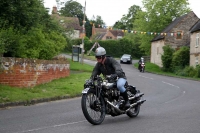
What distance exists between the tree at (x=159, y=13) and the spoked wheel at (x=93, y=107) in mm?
56961

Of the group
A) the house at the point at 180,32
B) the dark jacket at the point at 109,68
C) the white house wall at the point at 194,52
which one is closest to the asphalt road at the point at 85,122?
the dark jacket at the point at 109,68

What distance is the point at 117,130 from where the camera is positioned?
789 centimetres

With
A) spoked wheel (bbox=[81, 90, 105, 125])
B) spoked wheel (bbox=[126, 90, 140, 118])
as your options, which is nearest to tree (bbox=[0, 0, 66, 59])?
spoked wheel (bbox=[126, 90, 140, 118])

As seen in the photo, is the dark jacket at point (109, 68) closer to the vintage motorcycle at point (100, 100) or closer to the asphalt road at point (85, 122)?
the vintage motorcycle at point (100, 100)

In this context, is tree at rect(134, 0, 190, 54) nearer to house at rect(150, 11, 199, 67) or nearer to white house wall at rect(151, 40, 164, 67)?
white house wall at rect(151, 40, 164, 67)

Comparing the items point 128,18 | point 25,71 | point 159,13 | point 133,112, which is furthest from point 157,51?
point 128,18

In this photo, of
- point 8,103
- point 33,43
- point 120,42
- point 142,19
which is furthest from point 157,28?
point 8,103

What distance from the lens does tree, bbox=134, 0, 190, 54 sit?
211 feet

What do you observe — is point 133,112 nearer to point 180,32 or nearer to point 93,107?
point 93,107

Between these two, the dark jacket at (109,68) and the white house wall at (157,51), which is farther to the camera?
the white house wall at (157,51)

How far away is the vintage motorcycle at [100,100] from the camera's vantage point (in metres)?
8.52

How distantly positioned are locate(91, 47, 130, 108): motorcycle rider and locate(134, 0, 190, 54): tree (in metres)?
56.2

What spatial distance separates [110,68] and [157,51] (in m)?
53.8

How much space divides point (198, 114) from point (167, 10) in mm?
56550
